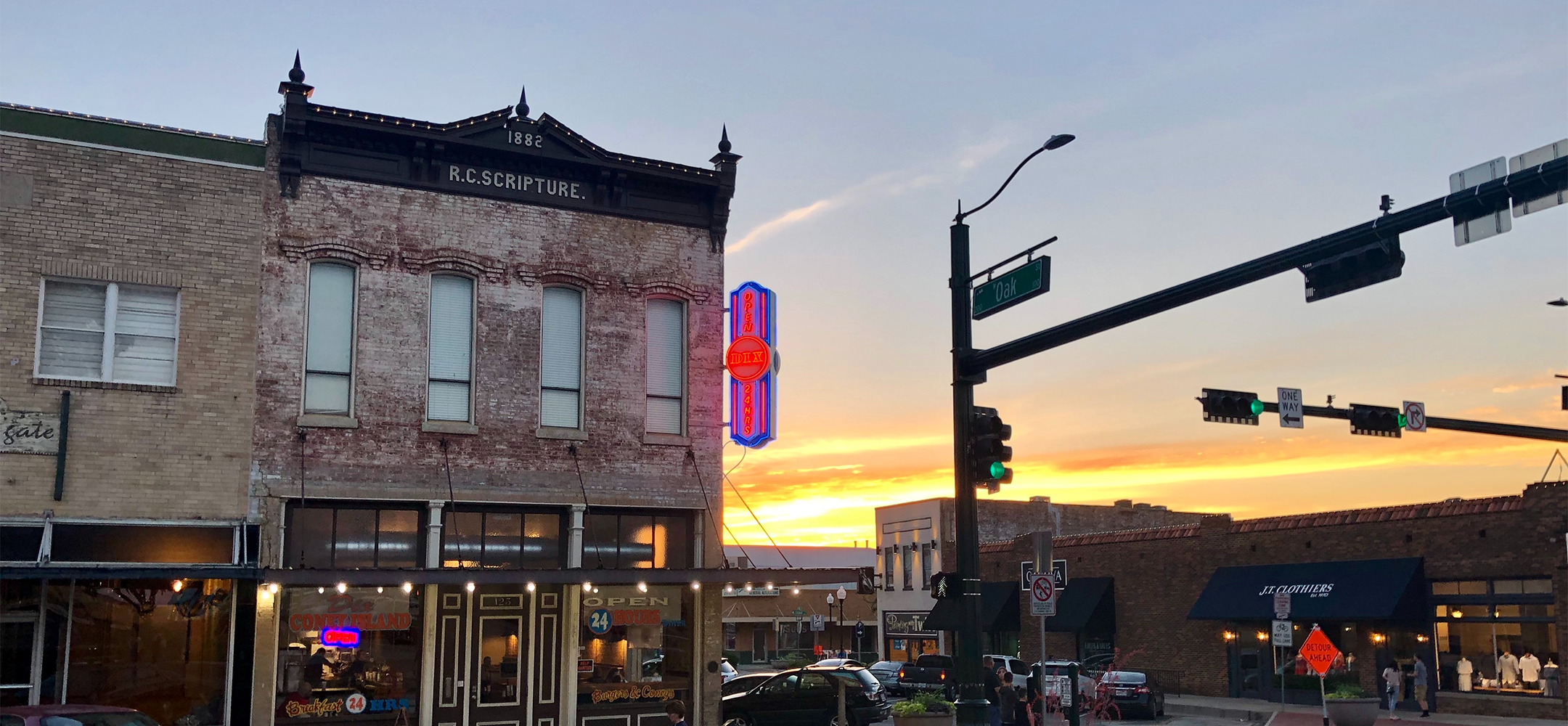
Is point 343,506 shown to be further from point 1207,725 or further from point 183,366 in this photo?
point 1207,725

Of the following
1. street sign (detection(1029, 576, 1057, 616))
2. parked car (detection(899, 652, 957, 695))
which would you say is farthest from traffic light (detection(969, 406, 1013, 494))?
parked car (detection(899, 652, 957, 695))

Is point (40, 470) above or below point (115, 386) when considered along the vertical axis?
below

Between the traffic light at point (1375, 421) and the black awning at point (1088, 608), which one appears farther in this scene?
the black awning at point (1088, 608)

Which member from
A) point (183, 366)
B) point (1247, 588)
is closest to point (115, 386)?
point (183, 366)

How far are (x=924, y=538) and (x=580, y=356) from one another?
3872 cm

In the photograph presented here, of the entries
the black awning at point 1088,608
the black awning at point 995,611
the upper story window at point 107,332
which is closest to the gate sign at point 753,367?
the upper story window at point 107,332

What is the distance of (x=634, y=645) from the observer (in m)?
21.6

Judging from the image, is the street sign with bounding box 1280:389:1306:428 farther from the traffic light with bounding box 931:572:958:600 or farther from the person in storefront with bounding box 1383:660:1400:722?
the person in storefront with bounding box 1383:660:1400:722

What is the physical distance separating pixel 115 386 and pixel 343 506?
3.69 meters

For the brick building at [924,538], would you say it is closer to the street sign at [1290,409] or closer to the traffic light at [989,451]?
the street sign at [1290,409]

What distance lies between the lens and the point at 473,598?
20.5 meters

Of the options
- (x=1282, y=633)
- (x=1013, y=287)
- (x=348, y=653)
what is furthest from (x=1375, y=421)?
(x=348, y=653)

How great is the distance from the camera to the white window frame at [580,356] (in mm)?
21484

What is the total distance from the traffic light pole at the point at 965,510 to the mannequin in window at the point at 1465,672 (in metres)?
22.2
